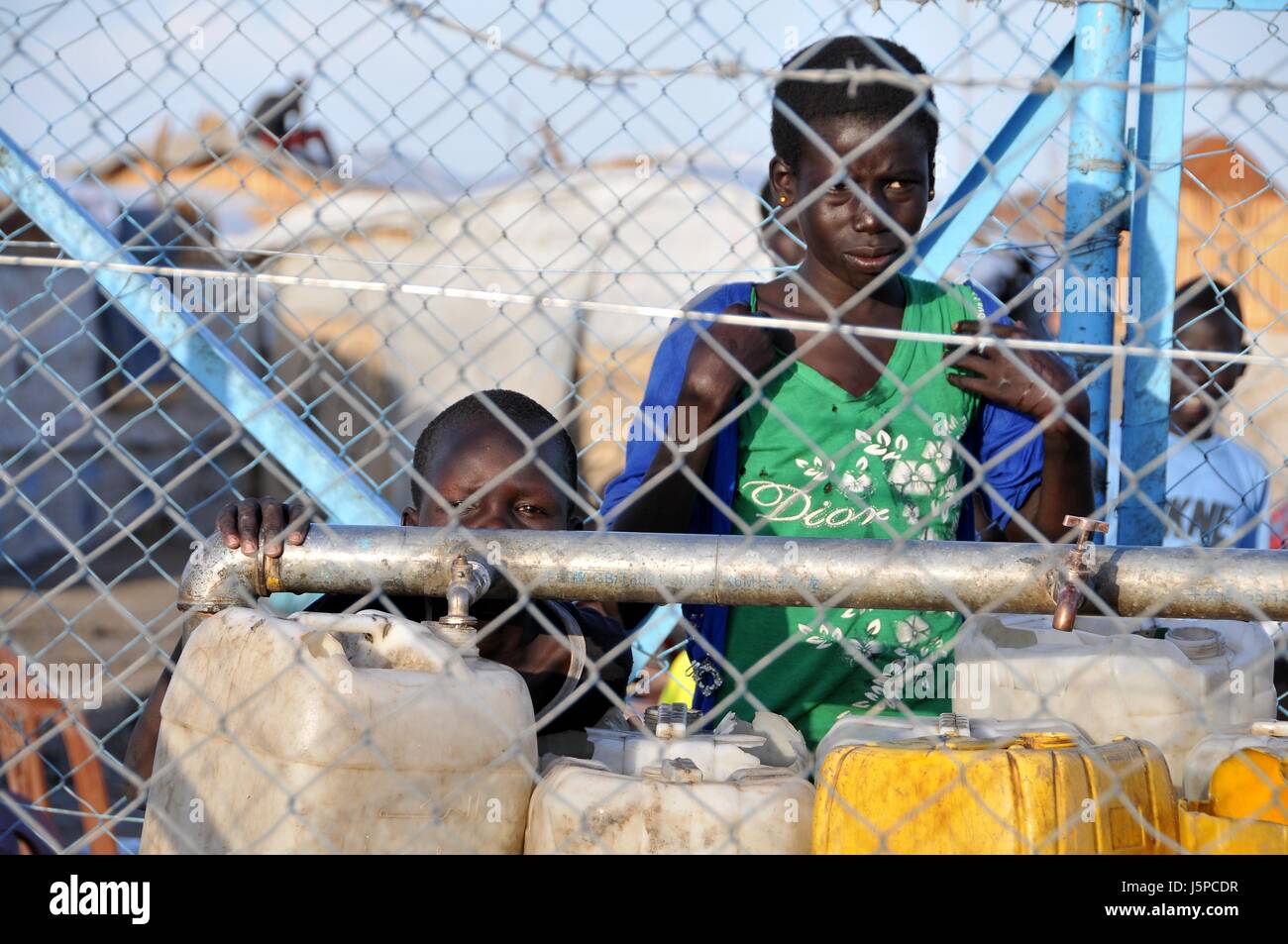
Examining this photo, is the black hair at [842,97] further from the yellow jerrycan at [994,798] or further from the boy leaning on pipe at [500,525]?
the yellow jerrycan at [994,798]

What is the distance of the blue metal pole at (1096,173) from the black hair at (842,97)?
1.03 ft

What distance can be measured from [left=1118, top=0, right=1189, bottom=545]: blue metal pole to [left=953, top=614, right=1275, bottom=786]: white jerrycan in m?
0.66

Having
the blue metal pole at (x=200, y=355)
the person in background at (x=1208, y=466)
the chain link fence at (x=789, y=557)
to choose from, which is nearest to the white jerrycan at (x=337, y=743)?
the chain link fence at (x=789, y=557)

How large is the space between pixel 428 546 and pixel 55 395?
378cm

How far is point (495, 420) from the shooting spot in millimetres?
2270

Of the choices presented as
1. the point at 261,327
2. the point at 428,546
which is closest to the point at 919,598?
the point at 428,546

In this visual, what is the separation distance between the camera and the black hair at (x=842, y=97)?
2246mm

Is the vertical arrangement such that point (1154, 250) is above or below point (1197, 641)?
above

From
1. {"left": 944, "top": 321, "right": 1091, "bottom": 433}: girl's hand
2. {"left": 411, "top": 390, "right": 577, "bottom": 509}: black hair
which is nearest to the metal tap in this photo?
{"left": 411, "top": 390, "right": 577, "bottom": 509}: black hair

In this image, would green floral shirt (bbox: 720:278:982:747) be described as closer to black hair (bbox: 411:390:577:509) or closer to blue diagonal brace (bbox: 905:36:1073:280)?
black hair (bbox: 411:390:577:509)

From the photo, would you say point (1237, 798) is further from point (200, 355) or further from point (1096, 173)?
point (200, 355)

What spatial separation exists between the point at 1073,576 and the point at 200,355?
179 centimetres

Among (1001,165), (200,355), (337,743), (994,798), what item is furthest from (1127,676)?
(200,355)
